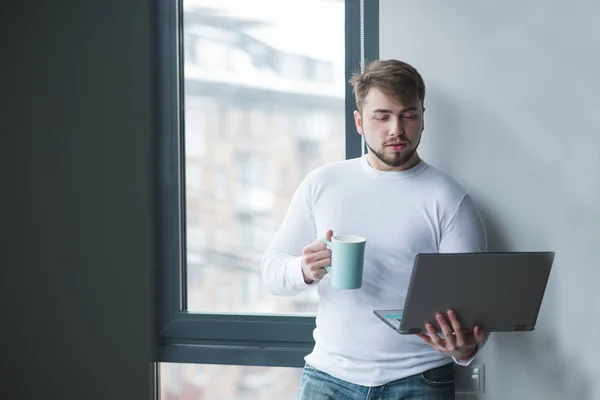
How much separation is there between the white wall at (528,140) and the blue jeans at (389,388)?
0.83ft

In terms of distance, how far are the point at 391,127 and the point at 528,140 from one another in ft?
1.38

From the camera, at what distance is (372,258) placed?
1.55 m

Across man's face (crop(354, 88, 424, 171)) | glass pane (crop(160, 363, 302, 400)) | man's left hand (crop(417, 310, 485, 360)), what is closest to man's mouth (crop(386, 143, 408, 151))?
man's face (crop(354, 88, 424, 171))

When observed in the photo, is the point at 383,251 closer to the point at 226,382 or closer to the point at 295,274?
the point at 295,274

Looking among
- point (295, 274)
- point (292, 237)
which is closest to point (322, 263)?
point (295, 274)

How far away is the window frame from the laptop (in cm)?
62

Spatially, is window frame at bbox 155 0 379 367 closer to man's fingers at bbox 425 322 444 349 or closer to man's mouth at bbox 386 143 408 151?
man's mouth at bbox 386 143 408 151

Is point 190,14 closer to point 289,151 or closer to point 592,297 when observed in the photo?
point 289,151

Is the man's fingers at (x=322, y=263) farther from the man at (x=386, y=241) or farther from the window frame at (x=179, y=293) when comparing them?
the window frame at (x=179, y=293)

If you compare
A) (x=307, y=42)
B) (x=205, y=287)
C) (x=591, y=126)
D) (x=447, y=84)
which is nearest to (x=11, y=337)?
(x=205, y=287)

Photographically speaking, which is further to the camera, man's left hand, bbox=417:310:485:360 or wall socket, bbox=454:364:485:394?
wall socket, bbox=454:364:485:394

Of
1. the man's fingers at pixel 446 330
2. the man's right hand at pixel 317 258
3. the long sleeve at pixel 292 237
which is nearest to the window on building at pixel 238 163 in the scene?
the long sleeve at pixel 292 237

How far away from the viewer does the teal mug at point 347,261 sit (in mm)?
1333

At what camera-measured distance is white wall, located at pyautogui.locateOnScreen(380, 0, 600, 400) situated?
5.43 feet
